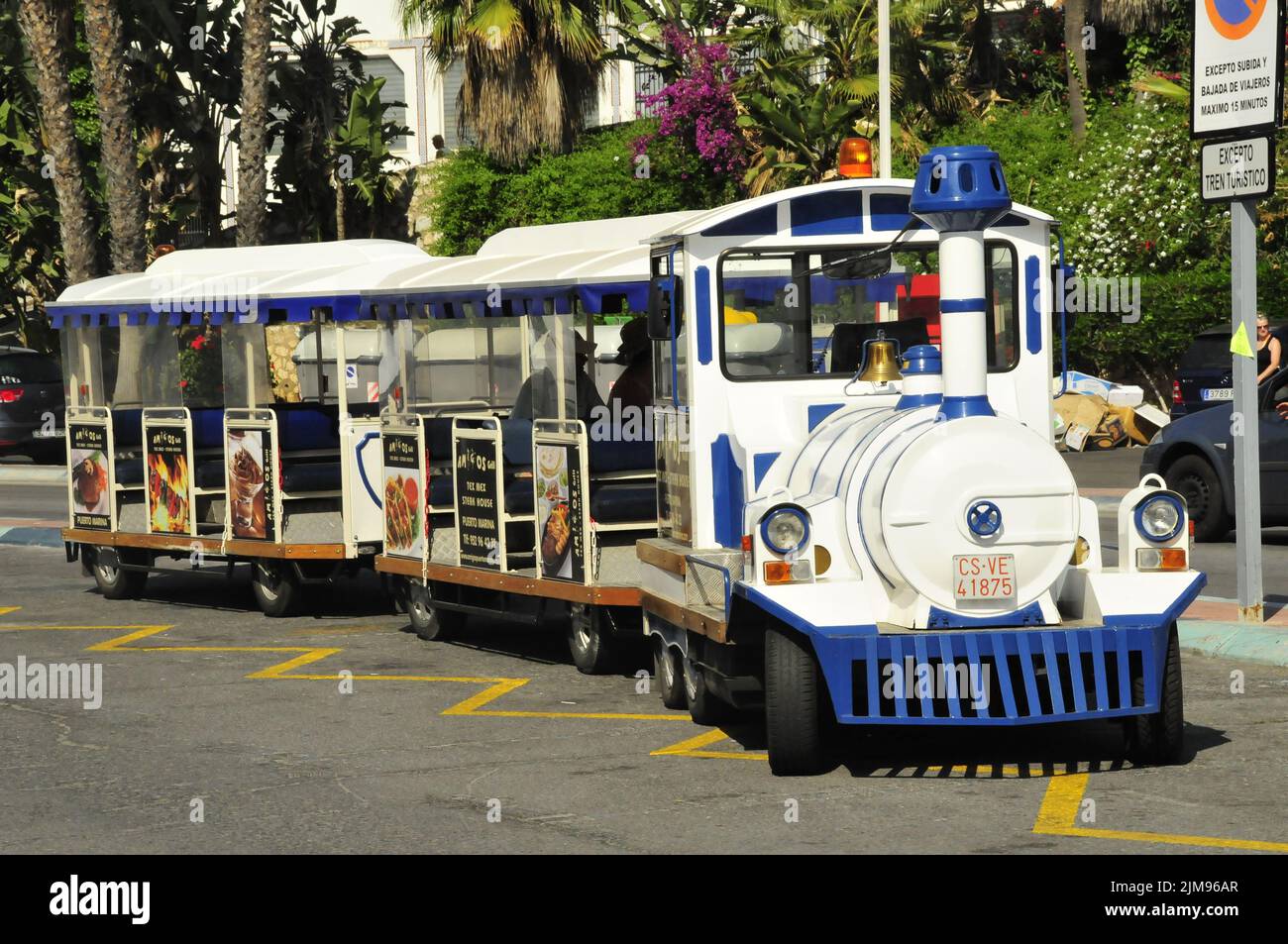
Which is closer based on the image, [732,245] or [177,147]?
[732,245]

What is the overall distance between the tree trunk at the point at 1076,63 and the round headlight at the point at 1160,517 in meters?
23.7

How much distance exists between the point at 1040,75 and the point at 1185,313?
387 inches

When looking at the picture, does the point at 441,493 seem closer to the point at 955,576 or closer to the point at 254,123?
the point at 955,576

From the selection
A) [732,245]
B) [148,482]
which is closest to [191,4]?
[148,482]

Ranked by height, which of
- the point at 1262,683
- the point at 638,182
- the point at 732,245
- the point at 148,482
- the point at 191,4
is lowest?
the point at 1262,683

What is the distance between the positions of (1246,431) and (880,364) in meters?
3.64

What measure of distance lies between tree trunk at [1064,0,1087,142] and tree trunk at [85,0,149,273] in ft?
47.8

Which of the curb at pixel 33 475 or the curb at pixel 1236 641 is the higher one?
the curb at pixel 33 475

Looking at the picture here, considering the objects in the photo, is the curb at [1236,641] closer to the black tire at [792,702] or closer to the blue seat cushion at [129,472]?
the black tire at [792,702]

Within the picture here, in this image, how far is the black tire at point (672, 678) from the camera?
10.6 metres

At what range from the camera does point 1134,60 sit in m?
35.1

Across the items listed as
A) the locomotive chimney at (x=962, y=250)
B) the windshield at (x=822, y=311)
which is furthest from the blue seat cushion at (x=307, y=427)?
the locomotive chimney at (x=962, y=250)

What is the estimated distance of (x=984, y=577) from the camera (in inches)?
332
